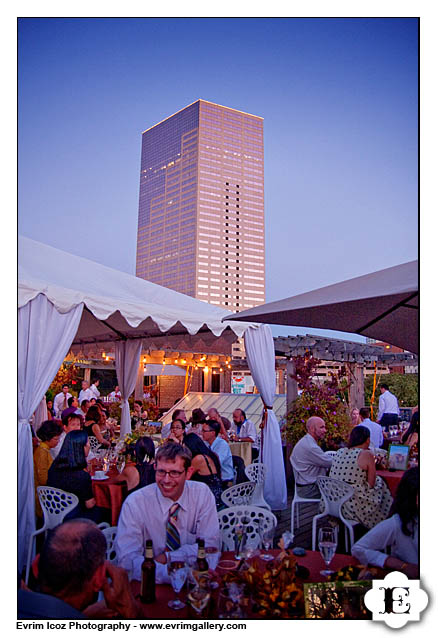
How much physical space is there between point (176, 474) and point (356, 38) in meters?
2.79

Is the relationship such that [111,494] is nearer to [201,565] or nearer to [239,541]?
[239,541]

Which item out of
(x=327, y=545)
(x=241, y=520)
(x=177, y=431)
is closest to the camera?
(x=327, y=545)

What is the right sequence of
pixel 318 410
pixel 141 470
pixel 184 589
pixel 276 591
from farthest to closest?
pixel 318 410 → pixel 141 470 → pixel 184 589 → pixel 276 591

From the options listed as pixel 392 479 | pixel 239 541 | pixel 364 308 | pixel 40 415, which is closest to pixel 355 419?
pixel 392 479

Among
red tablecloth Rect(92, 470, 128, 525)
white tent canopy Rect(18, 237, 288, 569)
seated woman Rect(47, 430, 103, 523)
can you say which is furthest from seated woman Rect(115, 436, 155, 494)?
white tent canopy Rect(18, 237, 288, 569)

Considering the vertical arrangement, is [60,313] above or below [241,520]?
above

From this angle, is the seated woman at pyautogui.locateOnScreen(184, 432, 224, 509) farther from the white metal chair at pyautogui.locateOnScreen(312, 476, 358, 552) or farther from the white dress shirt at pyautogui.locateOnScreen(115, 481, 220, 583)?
the white dress shirt at pyautogui.locateOnScreen(115, 481, 220, 583)

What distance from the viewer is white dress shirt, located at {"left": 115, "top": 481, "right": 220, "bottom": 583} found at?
7.51 ft

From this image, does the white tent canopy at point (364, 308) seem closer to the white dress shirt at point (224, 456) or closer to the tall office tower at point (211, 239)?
the white dress shirt at point (224, 456)

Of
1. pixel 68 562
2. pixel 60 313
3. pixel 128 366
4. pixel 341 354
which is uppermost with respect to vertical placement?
pixel 60 313

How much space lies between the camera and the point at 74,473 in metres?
3.86

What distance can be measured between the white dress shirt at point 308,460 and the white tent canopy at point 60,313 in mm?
1688

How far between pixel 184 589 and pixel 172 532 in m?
0.61

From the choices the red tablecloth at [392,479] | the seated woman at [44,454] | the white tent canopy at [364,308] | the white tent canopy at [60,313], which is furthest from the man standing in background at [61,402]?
the red tablecloth at [392,479]
